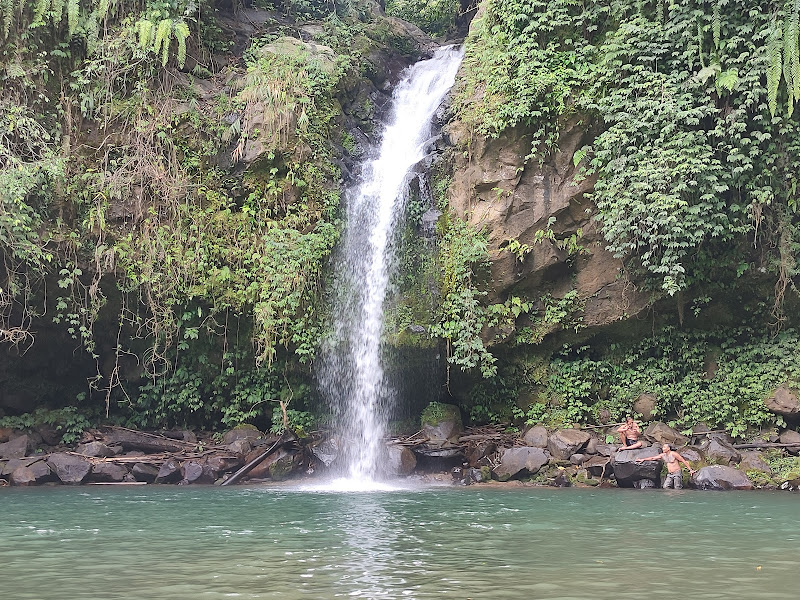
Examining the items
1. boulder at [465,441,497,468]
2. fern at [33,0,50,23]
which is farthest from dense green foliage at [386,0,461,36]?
boulder at [465,441,497,468]

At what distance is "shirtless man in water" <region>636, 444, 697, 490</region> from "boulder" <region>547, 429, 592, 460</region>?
4.71 ft

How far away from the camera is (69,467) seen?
14.0m

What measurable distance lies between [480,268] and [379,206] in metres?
2.75

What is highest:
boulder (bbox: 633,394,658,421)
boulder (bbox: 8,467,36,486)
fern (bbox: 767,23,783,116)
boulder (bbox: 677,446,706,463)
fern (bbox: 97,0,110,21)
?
fern (bbox: 97,0,110,21)

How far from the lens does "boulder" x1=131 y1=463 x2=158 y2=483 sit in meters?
14.3

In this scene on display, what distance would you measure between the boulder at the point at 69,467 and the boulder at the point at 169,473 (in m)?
1.31

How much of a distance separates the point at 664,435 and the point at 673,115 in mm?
6001

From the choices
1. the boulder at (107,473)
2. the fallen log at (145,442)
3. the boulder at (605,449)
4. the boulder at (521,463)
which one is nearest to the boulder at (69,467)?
the boulder at (107,473)

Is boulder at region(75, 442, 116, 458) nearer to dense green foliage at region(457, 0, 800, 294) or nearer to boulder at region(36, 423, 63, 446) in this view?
boulder at region(36, 423, 63, 446)

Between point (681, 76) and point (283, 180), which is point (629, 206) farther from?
point (283, 180)

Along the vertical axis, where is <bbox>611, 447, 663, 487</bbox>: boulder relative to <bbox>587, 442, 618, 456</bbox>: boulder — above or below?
below

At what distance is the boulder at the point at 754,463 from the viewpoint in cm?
1298

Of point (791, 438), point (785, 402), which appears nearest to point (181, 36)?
point (785, 402)

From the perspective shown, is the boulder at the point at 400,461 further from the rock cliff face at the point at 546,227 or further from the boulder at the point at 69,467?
the boulder at the point at 69,467
